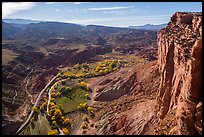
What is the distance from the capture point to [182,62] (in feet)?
139

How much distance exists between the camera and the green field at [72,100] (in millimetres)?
85162

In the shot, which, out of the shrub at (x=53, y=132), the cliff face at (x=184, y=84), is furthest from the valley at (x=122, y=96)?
the shrub at (x=53, y=132)

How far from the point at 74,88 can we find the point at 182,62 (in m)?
60.3

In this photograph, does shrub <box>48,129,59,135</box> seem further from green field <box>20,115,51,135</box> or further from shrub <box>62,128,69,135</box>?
green field <box>20,115,51,135</box>

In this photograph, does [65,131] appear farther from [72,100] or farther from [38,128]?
[72,100]

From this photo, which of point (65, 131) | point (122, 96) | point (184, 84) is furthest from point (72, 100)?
point (184, 84)

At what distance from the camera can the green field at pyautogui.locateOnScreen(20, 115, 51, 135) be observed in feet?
237

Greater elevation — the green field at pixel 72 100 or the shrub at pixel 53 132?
the green field at pixel 72 100

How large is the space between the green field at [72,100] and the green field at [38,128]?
7.44 m

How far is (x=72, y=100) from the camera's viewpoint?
296 feet

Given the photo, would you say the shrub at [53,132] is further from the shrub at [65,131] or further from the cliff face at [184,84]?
A: the cliff face at [184,84]

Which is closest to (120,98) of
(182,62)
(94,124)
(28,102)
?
(94,124)

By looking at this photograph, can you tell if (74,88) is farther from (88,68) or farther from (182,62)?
(182,62)

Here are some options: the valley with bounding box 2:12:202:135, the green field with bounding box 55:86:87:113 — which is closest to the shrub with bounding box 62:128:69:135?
the valley with bounding box 2:12:202:135
